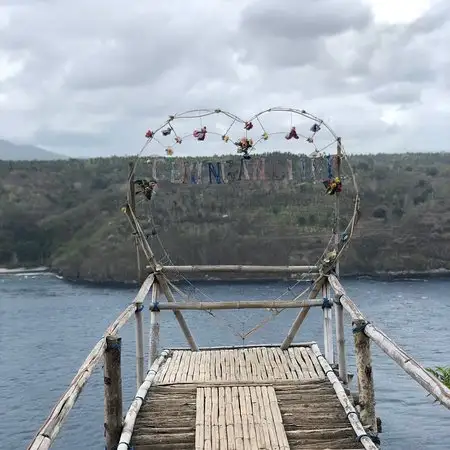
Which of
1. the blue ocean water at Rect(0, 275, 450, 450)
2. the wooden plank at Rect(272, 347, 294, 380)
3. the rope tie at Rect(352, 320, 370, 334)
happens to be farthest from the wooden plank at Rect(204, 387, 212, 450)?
the blue ocean water at Rect(0, 275, 450, 450)

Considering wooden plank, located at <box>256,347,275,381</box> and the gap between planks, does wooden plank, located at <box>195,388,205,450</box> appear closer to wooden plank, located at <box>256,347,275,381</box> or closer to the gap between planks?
the gap between planks

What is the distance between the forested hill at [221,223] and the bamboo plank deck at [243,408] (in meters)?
50.6

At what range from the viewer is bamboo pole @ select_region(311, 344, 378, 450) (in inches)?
299

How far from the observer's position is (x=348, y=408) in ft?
27.9

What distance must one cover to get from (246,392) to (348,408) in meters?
1.49

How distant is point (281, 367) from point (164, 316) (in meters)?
33.2

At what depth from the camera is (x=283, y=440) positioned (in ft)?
25.7

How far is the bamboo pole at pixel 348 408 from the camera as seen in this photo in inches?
299

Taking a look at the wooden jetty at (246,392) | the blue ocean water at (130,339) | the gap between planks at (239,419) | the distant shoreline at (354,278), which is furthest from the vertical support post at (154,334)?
the distant shoreline at (354,278)

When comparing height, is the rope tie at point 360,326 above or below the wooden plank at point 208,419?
above

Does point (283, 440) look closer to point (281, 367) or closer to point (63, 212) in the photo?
point (281, 367)

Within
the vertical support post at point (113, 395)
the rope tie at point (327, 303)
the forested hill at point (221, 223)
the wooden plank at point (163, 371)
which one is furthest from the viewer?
the forested hill at point (221, 223)

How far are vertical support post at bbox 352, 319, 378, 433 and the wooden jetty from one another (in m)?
0.01

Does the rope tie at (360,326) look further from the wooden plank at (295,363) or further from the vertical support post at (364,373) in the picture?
the wooden plank at (295,363)
